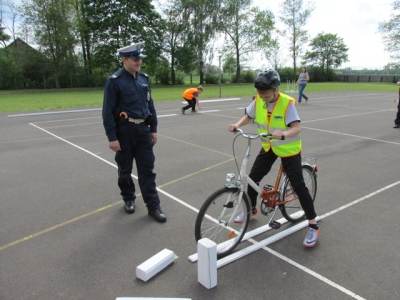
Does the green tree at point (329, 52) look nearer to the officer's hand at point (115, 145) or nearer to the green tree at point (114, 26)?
the green tree at point (114, 26)

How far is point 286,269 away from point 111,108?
2.56m

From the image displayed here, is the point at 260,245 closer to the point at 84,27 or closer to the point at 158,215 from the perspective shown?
the point at 158,215

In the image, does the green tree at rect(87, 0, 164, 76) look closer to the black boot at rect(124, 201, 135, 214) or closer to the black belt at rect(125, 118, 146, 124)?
the black boot at rect(124, 201, 135, 214)

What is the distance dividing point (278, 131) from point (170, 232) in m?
1.74

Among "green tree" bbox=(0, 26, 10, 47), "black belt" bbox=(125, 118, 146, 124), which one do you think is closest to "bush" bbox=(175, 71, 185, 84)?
"green tree" bbox=(0, 26, 10, 47)

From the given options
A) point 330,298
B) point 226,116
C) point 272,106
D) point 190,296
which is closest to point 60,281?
point 190,296

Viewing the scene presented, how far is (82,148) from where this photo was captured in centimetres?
850

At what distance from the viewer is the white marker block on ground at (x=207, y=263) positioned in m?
2.98

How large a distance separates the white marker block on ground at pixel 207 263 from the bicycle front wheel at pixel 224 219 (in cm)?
41

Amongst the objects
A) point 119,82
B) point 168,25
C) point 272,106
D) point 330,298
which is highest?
point 168,25

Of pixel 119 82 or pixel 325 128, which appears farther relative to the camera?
pixel 325 128

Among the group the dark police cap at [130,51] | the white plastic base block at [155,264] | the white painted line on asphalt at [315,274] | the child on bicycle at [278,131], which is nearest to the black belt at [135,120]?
the dark police cap at [130,51]

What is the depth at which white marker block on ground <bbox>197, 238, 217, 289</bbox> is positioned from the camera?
9.77 ft

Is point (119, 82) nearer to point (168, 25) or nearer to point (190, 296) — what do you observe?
point (190, 296)
